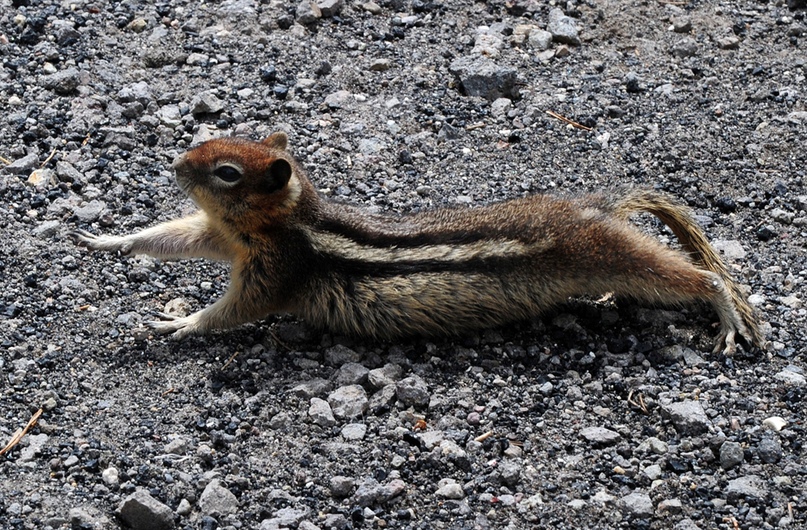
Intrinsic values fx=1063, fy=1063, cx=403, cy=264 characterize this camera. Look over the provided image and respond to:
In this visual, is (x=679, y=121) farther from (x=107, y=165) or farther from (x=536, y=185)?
(x=107, y=165)

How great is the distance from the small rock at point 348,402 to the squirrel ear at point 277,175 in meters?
1.21

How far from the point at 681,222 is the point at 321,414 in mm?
2478

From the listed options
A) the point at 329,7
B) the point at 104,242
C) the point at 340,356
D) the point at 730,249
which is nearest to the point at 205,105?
the point at 329,7

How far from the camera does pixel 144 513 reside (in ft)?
15.0

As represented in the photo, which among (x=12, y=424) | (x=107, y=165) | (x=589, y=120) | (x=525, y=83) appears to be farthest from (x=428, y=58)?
(x=12, y=424)

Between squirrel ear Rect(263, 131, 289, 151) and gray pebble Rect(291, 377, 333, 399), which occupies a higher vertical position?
squirrel ear Rect(263, 131, 289, 151)

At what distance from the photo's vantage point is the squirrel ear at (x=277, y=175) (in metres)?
5.77

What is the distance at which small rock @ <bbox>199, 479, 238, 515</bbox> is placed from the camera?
4.70m

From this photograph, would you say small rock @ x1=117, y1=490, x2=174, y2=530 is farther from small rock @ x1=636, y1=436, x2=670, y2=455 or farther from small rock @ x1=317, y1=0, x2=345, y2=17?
small rock @ x1=317, y1=0, x2=345, y2=17

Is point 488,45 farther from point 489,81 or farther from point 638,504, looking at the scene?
point 638,504

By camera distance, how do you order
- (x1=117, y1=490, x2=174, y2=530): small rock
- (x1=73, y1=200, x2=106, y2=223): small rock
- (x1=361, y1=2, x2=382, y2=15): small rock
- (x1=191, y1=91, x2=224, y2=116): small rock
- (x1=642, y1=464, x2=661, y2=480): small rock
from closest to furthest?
(x1=117, y1=490, x2=174, y2=530): small rock, (x1=642, y1=464, x2=661, y2=480): small rock, (x1=73, y1=200, x2=106, y2=223): small rock, (x1=191, y1=91, x2=224, y2=116): small rock, (x1=361, y1=2, x2=382, y2=15): small rock

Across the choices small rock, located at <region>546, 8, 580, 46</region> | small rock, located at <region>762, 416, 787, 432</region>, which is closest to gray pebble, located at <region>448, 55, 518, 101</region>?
small rock, located at <region>546, 8, 580, 46</region>

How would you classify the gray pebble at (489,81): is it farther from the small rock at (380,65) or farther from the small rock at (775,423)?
the small rock at (775,423)

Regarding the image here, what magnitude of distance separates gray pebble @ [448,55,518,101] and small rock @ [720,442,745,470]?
3.60 meters
